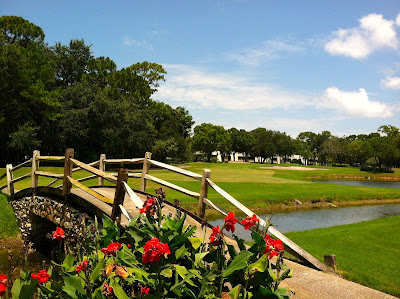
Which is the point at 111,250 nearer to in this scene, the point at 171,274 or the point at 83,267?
the point at 83,267

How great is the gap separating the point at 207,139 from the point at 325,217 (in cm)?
8424

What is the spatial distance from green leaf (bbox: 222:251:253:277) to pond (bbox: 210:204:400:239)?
43.1 ft

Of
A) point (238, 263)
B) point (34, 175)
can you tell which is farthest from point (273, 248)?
point (34, 175)

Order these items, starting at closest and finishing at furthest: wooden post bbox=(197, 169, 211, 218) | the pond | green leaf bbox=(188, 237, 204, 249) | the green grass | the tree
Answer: green leaf bbox=(188, 237, 204, 249) < wooden post bbox=(197, 169, 211, 218) < the green grass < the pond < the tree

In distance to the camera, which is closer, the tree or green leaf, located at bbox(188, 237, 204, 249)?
green leaf, located at bbox(188, 237, 204, 249)

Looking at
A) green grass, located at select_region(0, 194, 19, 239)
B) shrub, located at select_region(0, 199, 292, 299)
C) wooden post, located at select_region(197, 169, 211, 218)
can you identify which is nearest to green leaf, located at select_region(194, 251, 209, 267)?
shrub, located at select_region(0, 199, 292, 299)

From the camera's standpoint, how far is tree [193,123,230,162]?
351 feet

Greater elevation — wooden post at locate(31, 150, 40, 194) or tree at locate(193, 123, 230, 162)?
tree at locate(193, 123, 230, 162)

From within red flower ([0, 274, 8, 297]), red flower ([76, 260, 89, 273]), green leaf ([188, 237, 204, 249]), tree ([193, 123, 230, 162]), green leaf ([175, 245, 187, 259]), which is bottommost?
red flower ([0, 274, 8, 297])

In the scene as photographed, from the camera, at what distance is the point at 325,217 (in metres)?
22.8

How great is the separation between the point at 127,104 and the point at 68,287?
50338 millimetres

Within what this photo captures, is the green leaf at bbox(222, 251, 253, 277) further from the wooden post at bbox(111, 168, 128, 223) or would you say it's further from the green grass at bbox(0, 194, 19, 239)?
the green grass at bbox(0, 194, 19, 239)

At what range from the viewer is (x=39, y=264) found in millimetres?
12000

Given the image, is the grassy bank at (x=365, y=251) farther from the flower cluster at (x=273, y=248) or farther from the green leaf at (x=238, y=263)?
the green leaf at (x=238, y=263)
